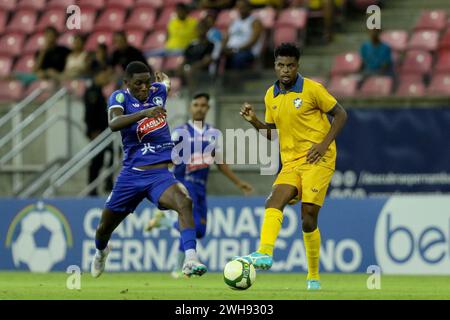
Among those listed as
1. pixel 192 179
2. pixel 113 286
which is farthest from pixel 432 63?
pixel 113 286

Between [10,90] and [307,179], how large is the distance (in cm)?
971

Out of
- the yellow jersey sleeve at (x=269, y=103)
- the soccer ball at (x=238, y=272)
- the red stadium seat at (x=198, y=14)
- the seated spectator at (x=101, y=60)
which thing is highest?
the red stadium seat at (x=198, y=14)

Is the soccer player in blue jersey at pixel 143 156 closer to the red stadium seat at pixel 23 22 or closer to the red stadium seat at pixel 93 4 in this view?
the red stadium seat at pixel 93 4

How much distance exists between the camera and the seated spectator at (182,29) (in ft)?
73.8

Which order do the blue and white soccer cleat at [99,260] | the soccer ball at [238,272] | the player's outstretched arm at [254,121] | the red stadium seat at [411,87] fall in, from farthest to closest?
1. the red stadium seat at [411,87]
2. the blue and white soccer cleat at [99,260]
3. the player's outstretched arm at [254,121]
4. the soccer ball at [238,272]

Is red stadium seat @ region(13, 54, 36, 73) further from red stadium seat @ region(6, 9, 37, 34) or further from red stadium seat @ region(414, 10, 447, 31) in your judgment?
red stadium seat @ region(414, 10, 447, 31)

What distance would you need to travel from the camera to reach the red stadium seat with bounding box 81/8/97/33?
2467cm

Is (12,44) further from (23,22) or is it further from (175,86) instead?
(175,86)

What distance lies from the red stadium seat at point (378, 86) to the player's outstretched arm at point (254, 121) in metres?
6.31

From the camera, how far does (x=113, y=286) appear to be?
1423 cm

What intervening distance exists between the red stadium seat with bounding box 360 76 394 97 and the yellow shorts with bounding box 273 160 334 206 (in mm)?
6352

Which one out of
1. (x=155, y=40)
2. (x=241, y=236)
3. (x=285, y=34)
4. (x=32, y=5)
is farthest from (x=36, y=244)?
(x=32, y=5)

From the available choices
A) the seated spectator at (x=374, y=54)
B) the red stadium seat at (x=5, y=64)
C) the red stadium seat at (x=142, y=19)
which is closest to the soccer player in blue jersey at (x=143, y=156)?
the seated spectator at (x=374, y=54)

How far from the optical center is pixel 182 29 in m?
22.6
